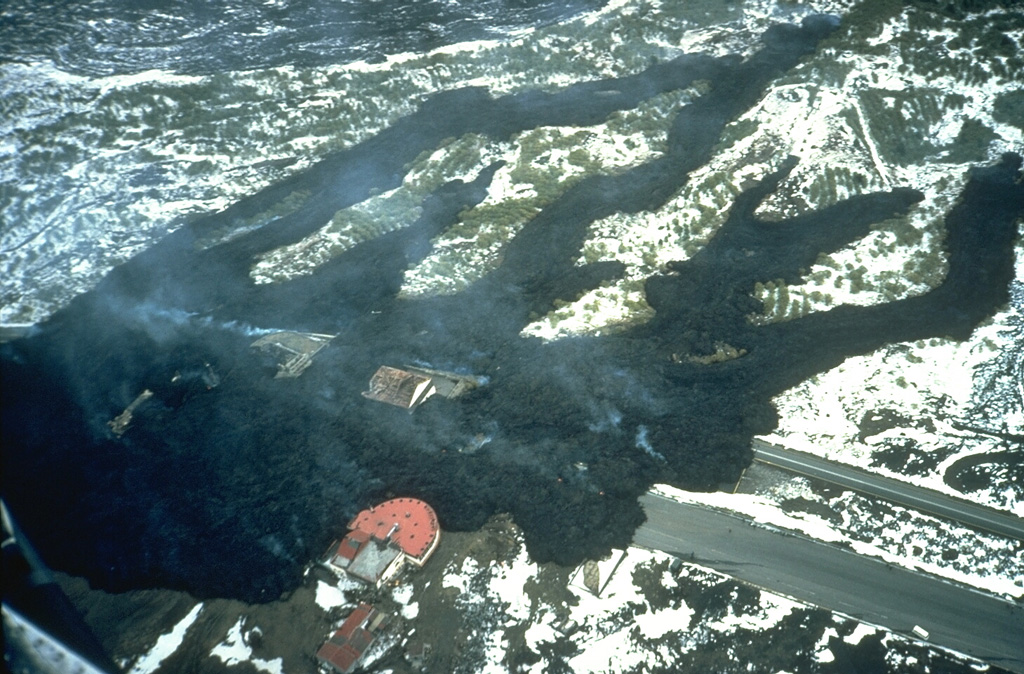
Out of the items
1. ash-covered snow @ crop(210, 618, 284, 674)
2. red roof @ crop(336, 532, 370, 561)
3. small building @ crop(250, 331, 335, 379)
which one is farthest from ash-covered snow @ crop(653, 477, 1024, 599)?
small building @ crop(250, 331, 335, 379)

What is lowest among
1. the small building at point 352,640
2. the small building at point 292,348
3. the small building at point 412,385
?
the small building at point 352,640

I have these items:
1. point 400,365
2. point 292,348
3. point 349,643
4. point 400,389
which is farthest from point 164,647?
point 292,348

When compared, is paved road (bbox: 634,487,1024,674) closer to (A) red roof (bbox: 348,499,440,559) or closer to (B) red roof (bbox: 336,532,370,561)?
(A) red roof (bbox: 348,499,440,559)

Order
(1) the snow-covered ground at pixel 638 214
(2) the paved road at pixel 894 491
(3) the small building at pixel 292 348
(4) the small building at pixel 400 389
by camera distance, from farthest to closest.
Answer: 1. (3) the small building at pixel 292 348
2. (4) the small building at pixel 400 389
3. (2) the paved road at pixel 894 491
4. (1) the snow-covered ground at pixel 638 214

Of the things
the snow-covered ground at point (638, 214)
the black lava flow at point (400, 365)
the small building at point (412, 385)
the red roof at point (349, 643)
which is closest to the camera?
the red roof at point (349, 643)

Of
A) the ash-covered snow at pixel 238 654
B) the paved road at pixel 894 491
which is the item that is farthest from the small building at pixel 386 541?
the paved road at pixel 894 491

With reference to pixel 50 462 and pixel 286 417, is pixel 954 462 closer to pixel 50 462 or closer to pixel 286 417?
pixel 286 417

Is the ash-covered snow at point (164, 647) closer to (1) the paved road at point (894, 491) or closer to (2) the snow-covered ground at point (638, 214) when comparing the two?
(2) the snow-covered ground at point (638, 214)
